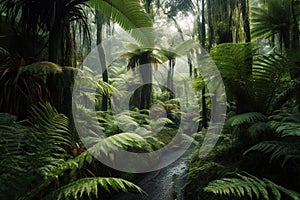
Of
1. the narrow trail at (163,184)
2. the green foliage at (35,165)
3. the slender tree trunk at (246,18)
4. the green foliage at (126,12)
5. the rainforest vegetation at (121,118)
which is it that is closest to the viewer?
the green foliage at (35,165)

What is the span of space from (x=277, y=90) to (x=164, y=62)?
6.65 meters

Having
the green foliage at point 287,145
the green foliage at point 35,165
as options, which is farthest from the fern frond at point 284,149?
the green foliage at point 35,165

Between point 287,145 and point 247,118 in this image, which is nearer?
point 287,145

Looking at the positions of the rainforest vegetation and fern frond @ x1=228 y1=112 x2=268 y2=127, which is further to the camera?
fern frond @ x1=228 y1=112 x2=268 y2=127

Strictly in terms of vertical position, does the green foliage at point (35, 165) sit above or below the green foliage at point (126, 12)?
below

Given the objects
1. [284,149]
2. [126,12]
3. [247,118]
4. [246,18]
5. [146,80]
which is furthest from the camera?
[146,80]

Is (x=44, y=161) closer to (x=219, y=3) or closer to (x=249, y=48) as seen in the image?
(x=249, y=48)

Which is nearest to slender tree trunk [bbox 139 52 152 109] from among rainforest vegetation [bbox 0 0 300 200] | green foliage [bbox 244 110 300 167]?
rainforest vegetation [bbox 0 0 300 200]

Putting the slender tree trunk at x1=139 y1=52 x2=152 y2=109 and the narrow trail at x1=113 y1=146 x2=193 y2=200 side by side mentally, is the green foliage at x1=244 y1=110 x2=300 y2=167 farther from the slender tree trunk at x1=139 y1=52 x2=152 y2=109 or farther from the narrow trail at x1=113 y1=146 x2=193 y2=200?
the slender tree trunk at x1=139 y1=52 x2=152 y2=109

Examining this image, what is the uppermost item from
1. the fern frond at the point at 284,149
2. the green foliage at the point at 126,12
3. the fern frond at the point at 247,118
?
the green foliage at the point at 126,12

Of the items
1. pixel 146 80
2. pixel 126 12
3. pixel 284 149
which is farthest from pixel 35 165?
pixel 146 80

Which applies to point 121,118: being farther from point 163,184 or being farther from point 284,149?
point 284,149

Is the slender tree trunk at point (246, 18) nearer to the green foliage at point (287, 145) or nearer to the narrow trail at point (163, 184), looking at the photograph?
the green foliage at point (287, 145)

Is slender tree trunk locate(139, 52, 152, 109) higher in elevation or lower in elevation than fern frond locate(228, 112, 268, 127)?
higher
